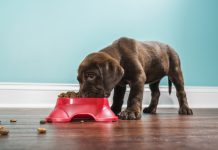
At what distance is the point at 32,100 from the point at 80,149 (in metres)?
2.29

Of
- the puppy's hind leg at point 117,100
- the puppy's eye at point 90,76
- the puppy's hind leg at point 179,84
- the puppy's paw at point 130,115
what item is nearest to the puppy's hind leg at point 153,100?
the puppy's hind leg at point 179,84

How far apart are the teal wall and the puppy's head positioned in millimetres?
1236

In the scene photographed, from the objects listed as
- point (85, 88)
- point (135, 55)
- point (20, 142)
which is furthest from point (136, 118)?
point (20, 142)

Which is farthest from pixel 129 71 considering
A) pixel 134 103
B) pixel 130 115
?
pixel 130 115

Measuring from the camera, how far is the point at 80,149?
→ 82 cm

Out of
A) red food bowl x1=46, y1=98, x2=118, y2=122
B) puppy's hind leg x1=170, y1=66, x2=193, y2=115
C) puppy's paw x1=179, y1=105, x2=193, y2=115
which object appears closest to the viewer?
red food bowl x1=46, y1=98, x2=118, y2=122

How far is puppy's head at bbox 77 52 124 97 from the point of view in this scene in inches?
73.8

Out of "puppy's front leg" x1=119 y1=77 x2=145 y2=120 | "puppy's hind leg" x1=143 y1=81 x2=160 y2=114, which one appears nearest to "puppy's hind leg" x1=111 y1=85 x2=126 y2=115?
"puppy's front leg" x1=119 y1=77 x2=145 y2=120

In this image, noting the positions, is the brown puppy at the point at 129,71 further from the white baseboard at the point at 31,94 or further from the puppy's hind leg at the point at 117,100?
the white baseboard at the point at 31,94

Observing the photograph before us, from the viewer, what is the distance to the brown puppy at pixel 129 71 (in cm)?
188

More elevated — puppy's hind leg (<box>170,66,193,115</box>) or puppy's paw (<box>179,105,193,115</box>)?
puppy's hind leg (<box>170,66,193,115</box>)

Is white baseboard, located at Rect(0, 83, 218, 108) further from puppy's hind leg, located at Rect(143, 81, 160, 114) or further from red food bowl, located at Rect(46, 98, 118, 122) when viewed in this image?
red food bowl, located at Rect(46, 98, 118, 122)

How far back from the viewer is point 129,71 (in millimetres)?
2105

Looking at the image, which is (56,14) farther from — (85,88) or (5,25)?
(85,88)
